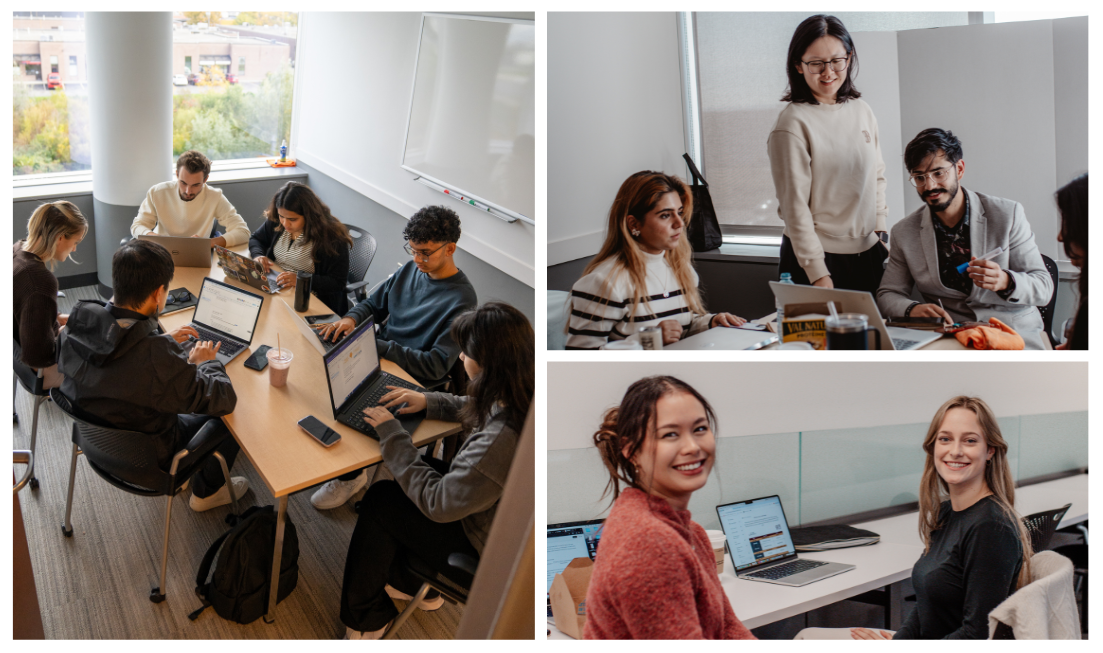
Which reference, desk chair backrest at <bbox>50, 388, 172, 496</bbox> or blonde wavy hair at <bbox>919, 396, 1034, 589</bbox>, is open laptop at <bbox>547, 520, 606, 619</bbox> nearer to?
blonde wavy hair at <bbox>919, 396, 1034, 589</bbox>

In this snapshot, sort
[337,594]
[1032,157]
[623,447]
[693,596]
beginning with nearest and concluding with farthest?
[693,596]
[623,447]
[1032,157]
[337,594]

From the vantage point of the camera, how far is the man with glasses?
263 cm

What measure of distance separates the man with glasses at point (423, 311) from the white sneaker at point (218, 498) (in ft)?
0.94

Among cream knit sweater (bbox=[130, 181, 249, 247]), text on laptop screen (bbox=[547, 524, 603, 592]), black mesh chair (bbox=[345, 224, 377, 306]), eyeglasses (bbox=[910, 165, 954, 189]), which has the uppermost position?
cream knit sweater (bbox=[130, 181, 249, 247])

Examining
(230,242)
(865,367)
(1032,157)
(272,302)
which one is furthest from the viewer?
(230,242)

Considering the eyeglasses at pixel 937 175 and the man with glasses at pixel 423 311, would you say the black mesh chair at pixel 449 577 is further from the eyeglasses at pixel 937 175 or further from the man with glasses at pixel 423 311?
the eyeglasses at pixel 937 175

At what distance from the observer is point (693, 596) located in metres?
1.43

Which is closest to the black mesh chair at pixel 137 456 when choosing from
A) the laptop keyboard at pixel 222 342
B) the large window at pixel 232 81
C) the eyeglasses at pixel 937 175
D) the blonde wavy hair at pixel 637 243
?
the laptop keyboard at pixel 222 342

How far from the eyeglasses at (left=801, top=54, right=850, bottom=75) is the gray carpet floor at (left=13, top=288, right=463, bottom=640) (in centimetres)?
204

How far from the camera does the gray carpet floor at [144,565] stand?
7.12ft

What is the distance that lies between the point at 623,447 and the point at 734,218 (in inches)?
38.6

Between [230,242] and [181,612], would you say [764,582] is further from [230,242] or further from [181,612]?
[230,242]

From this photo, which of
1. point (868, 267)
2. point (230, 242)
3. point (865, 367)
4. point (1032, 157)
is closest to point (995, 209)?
point (1032, 157)

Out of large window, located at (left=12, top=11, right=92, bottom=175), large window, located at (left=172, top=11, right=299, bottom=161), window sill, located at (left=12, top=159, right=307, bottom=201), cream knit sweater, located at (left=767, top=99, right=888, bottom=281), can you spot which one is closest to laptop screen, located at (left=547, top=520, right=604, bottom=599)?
cream knit sweater, located at (left=767, top=99, right=888, bottom=281)
